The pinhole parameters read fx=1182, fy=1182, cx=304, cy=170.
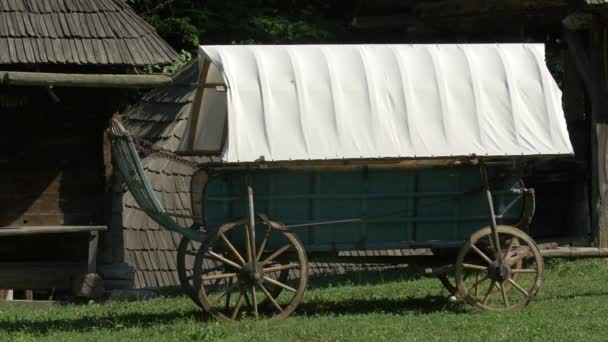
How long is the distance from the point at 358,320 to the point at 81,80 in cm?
458

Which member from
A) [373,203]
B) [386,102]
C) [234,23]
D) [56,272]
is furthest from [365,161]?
[234,23]

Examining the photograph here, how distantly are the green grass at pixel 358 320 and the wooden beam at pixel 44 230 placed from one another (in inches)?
35.6

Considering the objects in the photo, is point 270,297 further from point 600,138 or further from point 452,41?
point 452,41

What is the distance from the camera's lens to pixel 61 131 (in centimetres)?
1502

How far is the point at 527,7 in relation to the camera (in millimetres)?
17219

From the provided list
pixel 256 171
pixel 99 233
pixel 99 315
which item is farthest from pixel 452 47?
pixel 99 233

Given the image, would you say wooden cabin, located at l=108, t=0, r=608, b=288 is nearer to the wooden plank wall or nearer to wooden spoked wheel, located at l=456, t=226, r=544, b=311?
the wooden plank wall

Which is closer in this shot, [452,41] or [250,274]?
[250,274]

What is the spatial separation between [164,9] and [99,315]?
1003 centimetres

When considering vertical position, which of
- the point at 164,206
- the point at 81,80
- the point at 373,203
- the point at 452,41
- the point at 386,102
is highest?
the point at 452,41

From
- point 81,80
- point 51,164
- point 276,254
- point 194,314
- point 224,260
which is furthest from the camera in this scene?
point 51,164

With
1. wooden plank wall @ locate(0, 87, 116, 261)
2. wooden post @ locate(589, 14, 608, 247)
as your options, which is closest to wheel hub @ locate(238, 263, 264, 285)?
wooden plank wall @ locate(0, 87, 116, 261)

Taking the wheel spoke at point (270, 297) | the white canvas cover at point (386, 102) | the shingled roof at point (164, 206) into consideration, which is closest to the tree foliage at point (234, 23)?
the shingled roof at point (164, 206)

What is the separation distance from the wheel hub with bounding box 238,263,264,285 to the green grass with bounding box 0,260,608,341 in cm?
38
